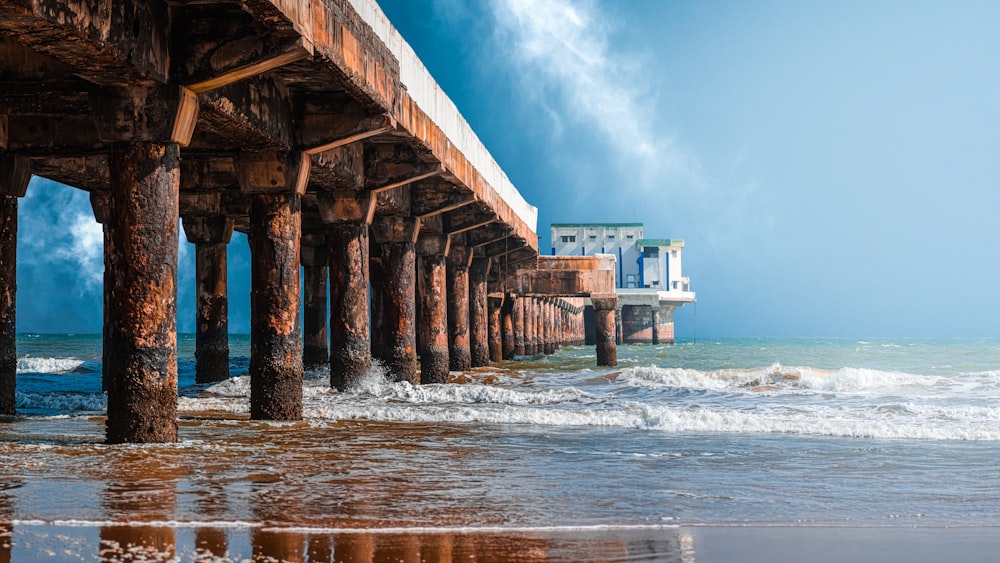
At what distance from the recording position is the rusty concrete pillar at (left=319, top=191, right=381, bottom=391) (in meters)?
15.6

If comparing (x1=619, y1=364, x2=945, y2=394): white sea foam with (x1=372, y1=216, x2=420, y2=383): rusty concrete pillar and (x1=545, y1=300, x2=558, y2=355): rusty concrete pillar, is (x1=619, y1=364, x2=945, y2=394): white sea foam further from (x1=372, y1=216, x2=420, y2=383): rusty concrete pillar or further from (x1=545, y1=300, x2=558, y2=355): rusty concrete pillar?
(x1=545, y1=300, x2=558, y2=355): rusty concrete pillar

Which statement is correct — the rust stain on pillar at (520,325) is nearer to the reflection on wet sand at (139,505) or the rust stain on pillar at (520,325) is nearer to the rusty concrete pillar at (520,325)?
the rusty concrete pillar at (520,325)

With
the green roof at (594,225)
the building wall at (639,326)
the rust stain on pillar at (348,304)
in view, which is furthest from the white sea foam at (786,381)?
the green roof at (594,225)

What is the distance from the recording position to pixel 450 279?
26859mm

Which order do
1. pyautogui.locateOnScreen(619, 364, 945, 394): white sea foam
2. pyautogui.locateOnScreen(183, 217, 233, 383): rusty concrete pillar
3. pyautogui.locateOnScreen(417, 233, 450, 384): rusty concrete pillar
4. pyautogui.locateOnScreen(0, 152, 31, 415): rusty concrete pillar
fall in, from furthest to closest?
pyautogui.locateOnScreen(417, 233, 450, 384): rusty concrete pillar, pyautogui.locateOnScreen(183, 217, 233, 383): rusty concrete pillar, pyautogui.locateOnScreen(619, 364, 945, 394): white sea foam, pyautogui.locateOnScreen(0, 152, 31, 415): rusty concrete pillar

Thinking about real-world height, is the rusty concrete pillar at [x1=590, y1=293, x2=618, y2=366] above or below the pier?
below

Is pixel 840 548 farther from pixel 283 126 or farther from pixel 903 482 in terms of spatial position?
pixel 283 126

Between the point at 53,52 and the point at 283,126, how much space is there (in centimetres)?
402

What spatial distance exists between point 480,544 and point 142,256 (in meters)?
4.89

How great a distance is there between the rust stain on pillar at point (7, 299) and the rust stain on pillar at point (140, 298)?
168 inches

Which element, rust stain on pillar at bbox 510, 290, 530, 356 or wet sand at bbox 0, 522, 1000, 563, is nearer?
wet sand at bbox 0, 522, 1000, 563

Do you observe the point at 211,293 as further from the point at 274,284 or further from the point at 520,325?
the point at 520,325

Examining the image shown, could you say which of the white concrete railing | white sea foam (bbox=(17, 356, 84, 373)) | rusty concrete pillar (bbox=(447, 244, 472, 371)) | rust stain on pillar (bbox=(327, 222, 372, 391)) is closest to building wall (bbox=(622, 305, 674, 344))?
white sea foam (bbox=(17, 356, 84, 373))

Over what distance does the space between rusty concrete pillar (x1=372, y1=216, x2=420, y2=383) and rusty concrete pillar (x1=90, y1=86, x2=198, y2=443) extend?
9493 mm
